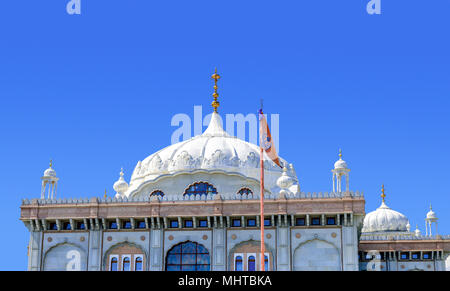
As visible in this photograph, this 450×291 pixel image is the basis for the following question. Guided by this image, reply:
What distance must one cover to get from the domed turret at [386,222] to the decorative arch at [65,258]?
115 feet

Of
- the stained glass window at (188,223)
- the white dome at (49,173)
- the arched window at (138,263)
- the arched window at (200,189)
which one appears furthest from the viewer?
the arched window at (200,189)

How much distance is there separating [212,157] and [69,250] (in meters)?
15.5

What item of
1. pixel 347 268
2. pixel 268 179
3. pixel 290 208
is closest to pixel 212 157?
pixel 268 179

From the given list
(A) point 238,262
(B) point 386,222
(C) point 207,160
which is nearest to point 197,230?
(A) point 238,262

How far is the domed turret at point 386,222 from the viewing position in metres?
81.3

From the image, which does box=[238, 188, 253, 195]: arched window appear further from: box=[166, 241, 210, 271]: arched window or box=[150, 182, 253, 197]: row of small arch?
box=[166, 241, 210, 271]: arched window

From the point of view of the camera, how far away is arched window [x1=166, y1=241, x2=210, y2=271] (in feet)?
189

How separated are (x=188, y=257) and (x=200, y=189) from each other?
9114 mm

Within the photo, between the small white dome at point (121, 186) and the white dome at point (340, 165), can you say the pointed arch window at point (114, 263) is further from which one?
the white dome at point (340, 165)

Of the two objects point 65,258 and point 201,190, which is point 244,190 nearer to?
point 201,190

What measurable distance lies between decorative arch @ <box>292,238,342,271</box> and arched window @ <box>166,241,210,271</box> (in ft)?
22.7

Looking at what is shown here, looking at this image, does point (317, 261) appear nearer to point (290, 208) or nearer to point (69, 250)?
point (290, 208)

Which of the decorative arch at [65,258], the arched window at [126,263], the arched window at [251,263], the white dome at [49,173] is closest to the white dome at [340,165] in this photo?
the arched window at [251,263]
